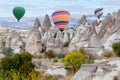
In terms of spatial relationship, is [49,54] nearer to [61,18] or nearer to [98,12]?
[61,18]

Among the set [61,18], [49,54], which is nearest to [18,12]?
[61,18]

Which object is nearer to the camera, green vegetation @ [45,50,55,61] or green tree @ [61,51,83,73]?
green tree @ [61,51,83,73]

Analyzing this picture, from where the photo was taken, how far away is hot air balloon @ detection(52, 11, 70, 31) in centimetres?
5712

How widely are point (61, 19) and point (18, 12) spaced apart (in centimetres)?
865

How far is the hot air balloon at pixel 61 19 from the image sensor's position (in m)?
57.1

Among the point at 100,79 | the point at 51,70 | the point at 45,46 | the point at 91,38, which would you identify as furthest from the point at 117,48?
the point at 45,46

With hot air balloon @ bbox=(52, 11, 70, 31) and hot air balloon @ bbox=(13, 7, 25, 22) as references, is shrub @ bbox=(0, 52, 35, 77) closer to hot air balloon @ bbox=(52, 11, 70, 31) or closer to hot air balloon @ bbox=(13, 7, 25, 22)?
hot air balloon @ bbox=(52, 11, 70, 31)

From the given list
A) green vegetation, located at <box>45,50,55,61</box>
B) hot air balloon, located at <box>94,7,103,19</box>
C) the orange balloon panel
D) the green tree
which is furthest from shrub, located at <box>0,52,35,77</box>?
hot air balloon, located at <box>94,7,103,19</box>

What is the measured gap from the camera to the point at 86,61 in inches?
1323

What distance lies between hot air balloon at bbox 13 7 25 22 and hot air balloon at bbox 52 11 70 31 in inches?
230

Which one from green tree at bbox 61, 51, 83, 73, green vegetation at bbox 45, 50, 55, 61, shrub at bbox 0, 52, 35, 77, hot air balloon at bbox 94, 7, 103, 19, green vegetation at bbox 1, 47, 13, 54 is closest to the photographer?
shrub at bbox 0, 52, 35, 77

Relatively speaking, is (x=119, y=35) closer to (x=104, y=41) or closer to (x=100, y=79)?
(x=104, y=41)

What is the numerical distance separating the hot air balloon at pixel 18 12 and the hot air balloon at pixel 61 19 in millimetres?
5846

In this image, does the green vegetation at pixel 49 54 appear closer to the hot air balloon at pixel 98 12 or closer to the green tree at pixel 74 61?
the green tree at pixel 74 61
